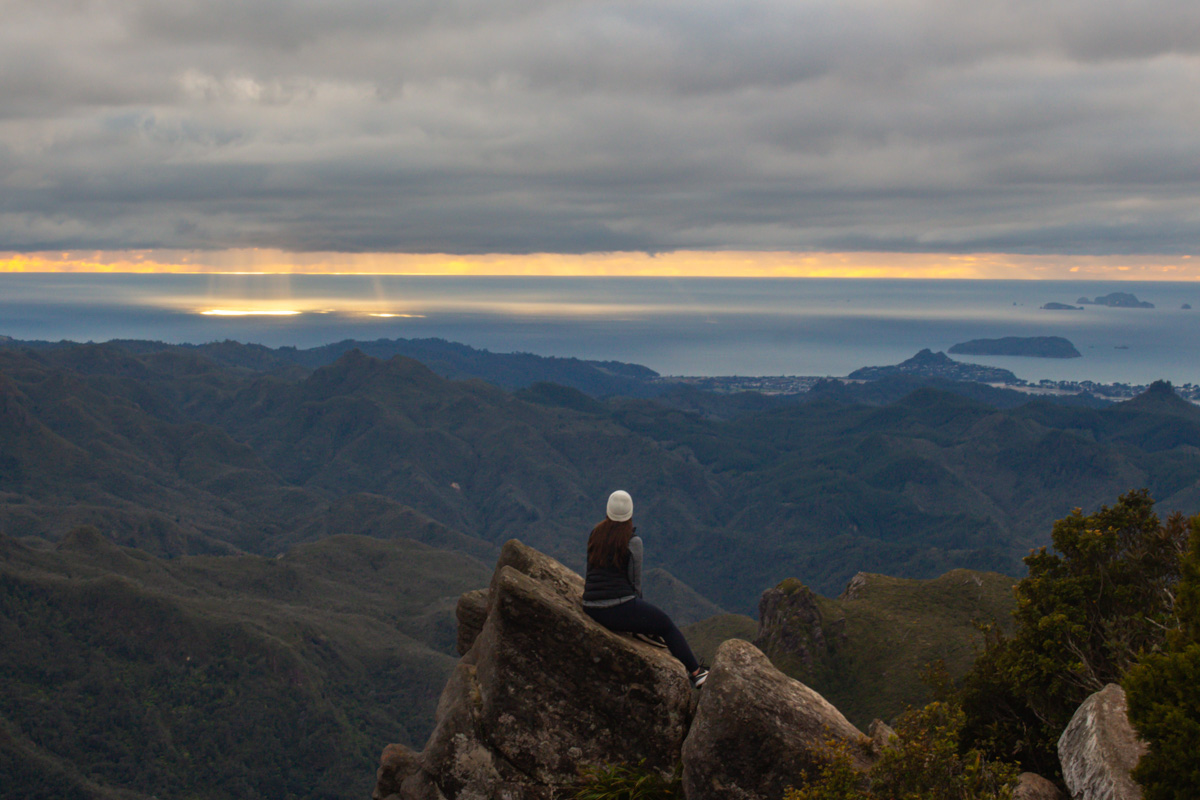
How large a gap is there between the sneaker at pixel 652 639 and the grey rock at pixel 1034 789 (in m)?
8.95

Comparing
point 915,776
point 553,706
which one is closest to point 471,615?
point 553,706

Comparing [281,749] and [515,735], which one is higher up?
[515,735]

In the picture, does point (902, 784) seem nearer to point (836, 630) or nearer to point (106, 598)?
point (836, 630)

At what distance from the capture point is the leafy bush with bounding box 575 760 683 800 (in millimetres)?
20516

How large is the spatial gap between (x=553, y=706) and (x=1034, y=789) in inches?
454

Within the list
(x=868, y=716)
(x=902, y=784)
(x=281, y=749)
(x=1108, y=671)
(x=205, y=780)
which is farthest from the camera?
(x=281, y=749)

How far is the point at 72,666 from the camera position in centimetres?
18088

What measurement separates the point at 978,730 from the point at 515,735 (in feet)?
45.0

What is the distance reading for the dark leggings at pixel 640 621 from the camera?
2172 cm

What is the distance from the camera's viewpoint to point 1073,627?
76.2ft

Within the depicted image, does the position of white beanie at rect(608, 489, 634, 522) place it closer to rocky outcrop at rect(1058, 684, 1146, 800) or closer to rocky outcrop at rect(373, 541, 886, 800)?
rocky outcrop at rect(373, 541, 886, 800)

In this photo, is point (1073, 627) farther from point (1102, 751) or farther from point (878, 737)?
point (878, 737)

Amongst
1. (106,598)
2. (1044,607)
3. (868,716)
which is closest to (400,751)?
(1044,607)

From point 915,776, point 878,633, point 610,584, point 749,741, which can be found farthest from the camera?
point 878,633
